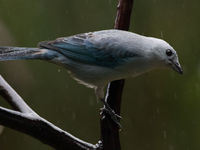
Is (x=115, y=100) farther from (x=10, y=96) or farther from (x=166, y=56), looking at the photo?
(x=10, y=96)

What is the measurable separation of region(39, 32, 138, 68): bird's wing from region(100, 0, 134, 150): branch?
8cm

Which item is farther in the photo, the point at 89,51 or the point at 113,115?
the point at 89,51

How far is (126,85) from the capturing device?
8.84 ft

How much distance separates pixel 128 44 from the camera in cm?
161

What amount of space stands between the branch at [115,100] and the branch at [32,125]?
0.20 feet

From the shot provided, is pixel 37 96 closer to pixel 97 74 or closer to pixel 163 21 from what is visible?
pixel 163 21

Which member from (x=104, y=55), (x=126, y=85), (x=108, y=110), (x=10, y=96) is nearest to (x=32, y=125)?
(x=10, y=96)

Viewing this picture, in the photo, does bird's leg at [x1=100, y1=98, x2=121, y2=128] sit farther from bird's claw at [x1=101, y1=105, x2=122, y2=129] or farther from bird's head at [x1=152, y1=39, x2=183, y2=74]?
bird's head at [x1=152, y1=39, x2=183, y2=74]

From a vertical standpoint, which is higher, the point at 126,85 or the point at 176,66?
the point at 176,66

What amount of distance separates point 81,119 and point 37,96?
29cm

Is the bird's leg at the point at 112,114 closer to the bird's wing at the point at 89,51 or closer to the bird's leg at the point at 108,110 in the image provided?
the bird's leg at the point at 108,110

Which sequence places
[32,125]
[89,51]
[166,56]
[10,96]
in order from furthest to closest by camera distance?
[89,51], [166,56], [10,96], [32,125]

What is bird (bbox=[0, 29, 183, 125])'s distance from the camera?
1.55 meters

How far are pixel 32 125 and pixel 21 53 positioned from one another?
0.32m
